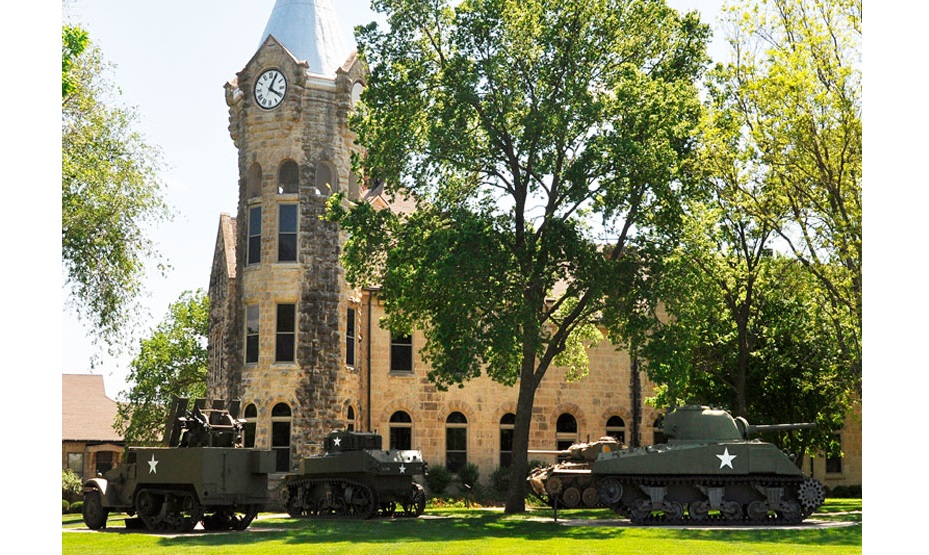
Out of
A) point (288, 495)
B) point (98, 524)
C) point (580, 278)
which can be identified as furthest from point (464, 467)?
point (98, 524)

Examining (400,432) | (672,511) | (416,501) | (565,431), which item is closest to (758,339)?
(565,431)

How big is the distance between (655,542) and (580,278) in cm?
904

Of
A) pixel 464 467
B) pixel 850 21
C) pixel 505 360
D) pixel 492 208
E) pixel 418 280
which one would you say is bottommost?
pixel 464 467

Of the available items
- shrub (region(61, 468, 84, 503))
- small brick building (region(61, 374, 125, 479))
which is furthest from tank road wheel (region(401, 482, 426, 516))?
small brick building (region(61, 374, 125, 479))

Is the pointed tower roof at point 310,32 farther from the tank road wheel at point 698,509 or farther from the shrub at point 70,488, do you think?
the tank road wheel at point 698,509

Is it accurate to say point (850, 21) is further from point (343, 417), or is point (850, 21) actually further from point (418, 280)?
point (343, 417)

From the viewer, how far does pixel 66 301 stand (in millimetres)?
29297

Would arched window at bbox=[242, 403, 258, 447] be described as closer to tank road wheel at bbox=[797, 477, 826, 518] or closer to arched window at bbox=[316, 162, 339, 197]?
arched window at bbox=[316, 162, 339, 197]

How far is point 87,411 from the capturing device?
2162 inches

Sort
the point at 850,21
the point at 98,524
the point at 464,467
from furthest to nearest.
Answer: the point at 464,467 → the point at 850,21 → the point at 98,524

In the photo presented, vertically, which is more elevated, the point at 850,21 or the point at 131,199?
the point at 850,21

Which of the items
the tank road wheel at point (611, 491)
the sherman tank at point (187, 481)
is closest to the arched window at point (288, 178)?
the sherman tank at point (187, 481)

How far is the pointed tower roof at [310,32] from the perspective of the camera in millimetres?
35188

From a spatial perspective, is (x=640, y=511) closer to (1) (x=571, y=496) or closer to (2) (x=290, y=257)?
(1) (x=571, y=496)
